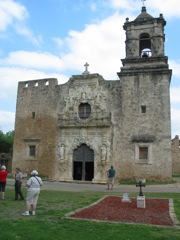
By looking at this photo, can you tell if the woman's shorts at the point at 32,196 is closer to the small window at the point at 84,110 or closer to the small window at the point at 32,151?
the small window at the point at 84,110

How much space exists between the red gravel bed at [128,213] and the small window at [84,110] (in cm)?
1295

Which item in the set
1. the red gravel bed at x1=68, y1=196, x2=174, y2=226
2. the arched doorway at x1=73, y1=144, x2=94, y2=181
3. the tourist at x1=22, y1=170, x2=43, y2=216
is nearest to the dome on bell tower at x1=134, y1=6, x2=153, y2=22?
the arched doorway at x1=73, y1=144, x2=94, y2=181

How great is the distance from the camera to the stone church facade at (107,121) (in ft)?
71.4

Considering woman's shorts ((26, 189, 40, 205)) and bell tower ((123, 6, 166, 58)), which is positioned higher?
bell tower ((123, 6, 166, 58))

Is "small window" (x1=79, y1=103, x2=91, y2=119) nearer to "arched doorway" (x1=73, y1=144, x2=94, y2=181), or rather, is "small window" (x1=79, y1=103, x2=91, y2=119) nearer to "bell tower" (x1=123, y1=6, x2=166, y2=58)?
"arched doorway" (x1=73, y1=144, x2=94, y2=181)

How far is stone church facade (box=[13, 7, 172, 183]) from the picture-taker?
2175 centimetres

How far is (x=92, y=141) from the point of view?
900 inches

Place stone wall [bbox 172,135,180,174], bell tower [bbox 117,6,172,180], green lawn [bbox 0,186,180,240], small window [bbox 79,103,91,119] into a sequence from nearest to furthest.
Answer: green lawn [bbox 0,186,180,240]
bell tower [bbox 117,6,172,180]
small window [bbox 79,103,91,119]
stone wall [bbox 172,135,180,174]

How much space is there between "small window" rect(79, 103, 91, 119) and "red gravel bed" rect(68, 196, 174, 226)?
1295 centimetres

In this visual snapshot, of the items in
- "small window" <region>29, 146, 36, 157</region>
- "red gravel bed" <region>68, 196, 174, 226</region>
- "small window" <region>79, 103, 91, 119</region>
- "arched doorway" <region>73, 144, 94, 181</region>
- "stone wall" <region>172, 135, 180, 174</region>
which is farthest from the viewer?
"stone wall" <region>172, 135, 180, 174</region>

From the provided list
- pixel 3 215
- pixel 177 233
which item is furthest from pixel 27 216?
pixel 177 233

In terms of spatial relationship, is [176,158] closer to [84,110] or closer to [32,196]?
[84,110]

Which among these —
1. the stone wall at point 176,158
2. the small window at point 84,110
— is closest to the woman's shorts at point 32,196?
the small window at point 84,110

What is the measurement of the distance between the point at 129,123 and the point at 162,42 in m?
7.10
